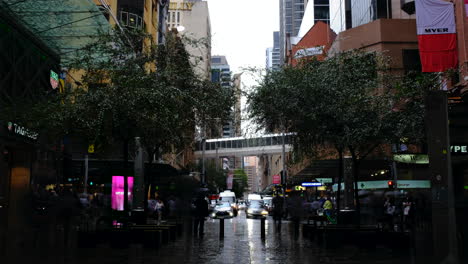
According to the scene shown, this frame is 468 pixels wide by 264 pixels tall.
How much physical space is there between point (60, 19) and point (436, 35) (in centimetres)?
1782

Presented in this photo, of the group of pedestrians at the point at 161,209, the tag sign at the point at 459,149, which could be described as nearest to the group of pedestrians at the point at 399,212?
the tag sign at the point at 459,149

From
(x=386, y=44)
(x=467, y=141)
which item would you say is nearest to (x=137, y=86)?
(x=467, y=141)

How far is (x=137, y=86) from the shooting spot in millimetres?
14227

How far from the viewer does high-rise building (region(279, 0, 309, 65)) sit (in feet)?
476

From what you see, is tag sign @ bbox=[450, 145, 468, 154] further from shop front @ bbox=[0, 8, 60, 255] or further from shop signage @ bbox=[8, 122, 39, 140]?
shop signage @ bbox=[8, 122, 39, 140]

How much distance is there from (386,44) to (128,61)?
Result: 23.7 m

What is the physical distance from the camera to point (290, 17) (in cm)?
17138

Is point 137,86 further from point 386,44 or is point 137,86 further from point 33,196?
point 386,44

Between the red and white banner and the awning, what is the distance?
49.6 feet

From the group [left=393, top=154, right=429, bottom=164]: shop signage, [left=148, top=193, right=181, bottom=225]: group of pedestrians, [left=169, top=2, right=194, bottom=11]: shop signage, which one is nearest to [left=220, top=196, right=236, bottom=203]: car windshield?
[left=148, top=193, right=181, bottom=225]: group of pedestrians

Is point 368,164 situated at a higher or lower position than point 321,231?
higher

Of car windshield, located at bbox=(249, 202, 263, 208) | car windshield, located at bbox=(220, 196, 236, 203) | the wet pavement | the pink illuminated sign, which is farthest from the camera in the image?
car windshield, located at bbox=(220, 196, 236, 203)

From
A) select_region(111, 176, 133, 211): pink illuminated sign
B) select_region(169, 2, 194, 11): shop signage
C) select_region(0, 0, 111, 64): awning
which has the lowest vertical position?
select_region(111, 176, 133, 211): pink illuminated sign

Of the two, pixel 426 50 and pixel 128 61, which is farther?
pixel 426 50
